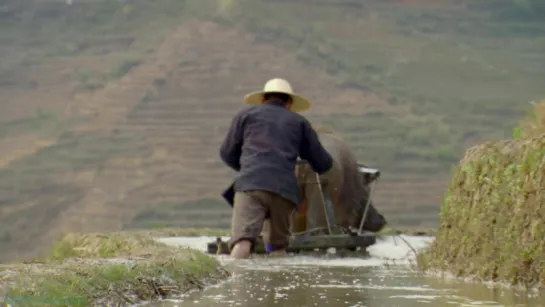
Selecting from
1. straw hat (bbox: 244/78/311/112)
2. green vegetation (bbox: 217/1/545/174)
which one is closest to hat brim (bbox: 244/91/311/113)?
straw hat (bbox: 244/78/311/112)

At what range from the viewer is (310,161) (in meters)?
13.5

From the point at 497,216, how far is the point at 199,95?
3417 cm

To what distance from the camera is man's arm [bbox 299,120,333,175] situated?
1343 centimetres

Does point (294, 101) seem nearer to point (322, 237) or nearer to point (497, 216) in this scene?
point (322, 237)

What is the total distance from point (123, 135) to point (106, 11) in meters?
10.9

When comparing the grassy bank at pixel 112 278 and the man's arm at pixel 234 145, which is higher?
the man's arm at pixel 234 145

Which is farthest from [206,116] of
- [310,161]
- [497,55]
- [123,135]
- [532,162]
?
[532,162]

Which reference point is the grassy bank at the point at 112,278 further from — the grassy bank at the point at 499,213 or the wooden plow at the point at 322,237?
the wooden plow at the point at 322,237

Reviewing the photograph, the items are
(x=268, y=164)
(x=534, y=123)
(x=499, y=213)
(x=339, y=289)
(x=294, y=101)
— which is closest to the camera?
(x=339, y=289)

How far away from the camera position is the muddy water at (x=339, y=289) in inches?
344

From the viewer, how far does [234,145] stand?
44.2 feet

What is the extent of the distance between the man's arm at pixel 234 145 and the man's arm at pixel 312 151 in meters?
0.54

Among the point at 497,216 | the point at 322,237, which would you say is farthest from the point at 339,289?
the point at 322,237

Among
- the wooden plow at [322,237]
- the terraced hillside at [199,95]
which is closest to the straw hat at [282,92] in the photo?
the wooden plow at [322,237]
